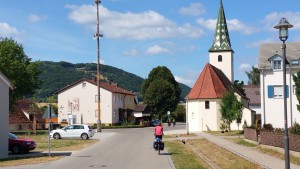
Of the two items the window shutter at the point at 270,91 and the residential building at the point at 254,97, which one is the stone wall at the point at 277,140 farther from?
the residential building at the point at 254,97

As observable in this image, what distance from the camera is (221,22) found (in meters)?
70.9

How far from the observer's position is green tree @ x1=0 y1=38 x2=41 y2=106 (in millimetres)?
57812

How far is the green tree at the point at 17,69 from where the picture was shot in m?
57.8

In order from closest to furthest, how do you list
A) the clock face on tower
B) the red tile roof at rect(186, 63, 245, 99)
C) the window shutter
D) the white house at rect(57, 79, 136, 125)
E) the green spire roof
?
the window shutter → the red tile roof at rect(186, 63, 245, 99) → the green spire roof → the white house at rect(57, 79, 136, 125) → the clock face on tower

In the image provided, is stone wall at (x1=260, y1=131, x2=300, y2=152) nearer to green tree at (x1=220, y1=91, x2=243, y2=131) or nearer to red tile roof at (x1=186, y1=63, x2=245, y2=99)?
green tree at (x1=220, y1=91, x2=243, y2=131)

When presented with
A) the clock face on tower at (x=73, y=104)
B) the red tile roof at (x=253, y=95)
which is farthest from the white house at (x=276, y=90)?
the clock face on tower at (x=73, y=104)

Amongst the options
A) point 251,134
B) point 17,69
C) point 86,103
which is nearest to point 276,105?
point 251,134

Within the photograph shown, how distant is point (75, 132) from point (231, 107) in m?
15.9

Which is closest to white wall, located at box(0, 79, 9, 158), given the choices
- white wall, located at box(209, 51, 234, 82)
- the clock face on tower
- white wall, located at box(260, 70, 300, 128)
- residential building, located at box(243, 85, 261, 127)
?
white wall, located at box(260, 70, 300, 128)

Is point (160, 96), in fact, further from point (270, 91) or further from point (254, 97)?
point (270, 91)

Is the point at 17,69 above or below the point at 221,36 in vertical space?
below

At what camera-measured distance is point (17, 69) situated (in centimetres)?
5903

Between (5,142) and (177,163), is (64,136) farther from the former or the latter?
(177,163)

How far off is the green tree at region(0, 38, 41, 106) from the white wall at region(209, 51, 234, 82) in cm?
2651
